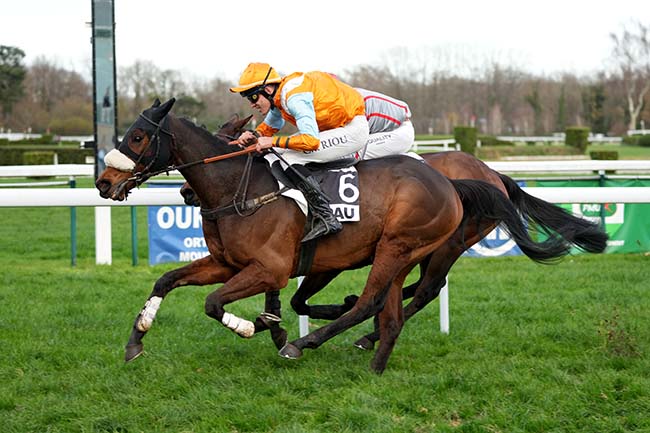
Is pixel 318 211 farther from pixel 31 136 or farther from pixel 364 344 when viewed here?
pixel 31 136

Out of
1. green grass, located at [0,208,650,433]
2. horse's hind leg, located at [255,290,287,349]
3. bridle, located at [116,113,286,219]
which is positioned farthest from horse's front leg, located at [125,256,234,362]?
horse's hind leg, located at [255,290,287,349]

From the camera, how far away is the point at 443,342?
5484mm

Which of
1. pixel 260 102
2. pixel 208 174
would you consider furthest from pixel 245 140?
pixel 208 174

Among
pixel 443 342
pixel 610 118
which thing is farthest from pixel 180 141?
pixel 610 118

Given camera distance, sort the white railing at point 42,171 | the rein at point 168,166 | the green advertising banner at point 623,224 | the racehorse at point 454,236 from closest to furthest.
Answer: the rein at point 168,166 → the racehorse at point 454,236 → the green advertising banner at point 623,224 → the white railing at point 42,171

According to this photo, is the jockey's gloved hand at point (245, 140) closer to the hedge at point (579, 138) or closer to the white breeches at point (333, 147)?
the white breeches at point (333, 147)

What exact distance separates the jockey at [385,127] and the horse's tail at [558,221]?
739mm

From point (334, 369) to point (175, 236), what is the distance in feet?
15.7

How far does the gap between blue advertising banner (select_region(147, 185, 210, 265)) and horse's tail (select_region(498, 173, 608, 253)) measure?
4.30m

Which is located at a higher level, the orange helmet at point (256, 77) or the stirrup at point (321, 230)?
the orange helmet at point (256, 77)

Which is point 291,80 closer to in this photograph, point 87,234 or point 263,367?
point 263,367

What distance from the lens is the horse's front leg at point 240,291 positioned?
4.48 metres

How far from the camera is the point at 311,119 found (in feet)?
15.0

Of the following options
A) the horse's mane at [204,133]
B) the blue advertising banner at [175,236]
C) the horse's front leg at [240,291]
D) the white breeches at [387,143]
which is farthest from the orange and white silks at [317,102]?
the blue advertising banner at [175,236]
